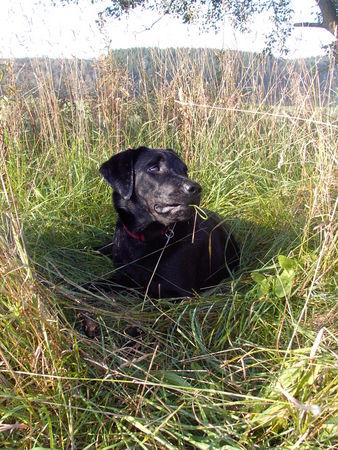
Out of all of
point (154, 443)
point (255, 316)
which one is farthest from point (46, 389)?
point (255, 316)

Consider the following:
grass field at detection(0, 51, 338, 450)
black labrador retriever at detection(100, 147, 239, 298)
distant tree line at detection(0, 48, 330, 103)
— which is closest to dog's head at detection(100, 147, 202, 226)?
black labrador retriever at detection(100, 147, 239, 298)

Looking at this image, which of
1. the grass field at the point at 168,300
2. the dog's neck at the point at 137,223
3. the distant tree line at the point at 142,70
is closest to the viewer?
the grass field at the point at 168,300

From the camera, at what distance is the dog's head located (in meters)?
2.33

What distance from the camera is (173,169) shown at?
2588 mm

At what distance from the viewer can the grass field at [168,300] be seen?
1383 millimetres

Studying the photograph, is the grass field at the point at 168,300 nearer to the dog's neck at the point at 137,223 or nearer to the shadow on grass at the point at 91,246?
the shadow on grass at the point at 91,246

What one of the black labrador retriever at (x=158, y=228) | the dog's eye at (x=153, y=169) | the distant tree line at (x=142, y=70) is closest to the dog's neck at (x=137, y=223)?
the black labrador retriever at (x=158, y=228)

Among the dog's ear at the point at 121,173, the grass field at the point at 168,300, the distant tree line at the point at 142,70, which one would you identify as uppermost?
the distant tree line at the point at 142,70

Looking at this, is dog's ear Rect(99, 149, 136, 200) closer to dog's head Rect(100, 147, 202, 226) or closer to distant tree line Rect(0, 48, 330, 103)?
dog's head Rect(100, 147, 202, 226)

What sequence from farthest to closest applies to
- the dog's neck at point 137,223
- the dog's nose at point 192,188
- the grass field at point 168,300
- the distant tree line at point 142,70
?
the distant tree line at point 142,70, the dog's neck at point 137,223, the dog's nose at point 192,188, the grass field at point 168,300

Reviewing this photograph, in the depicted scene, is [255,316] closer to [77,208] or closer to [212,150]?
[77,208]

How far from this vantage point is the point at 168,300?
2258mm

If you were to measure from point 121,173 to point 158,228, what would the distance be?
15.8 inches

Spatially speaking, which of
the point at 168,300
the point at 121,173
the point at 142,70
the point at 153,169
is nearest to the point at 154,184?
the point at 153,169
